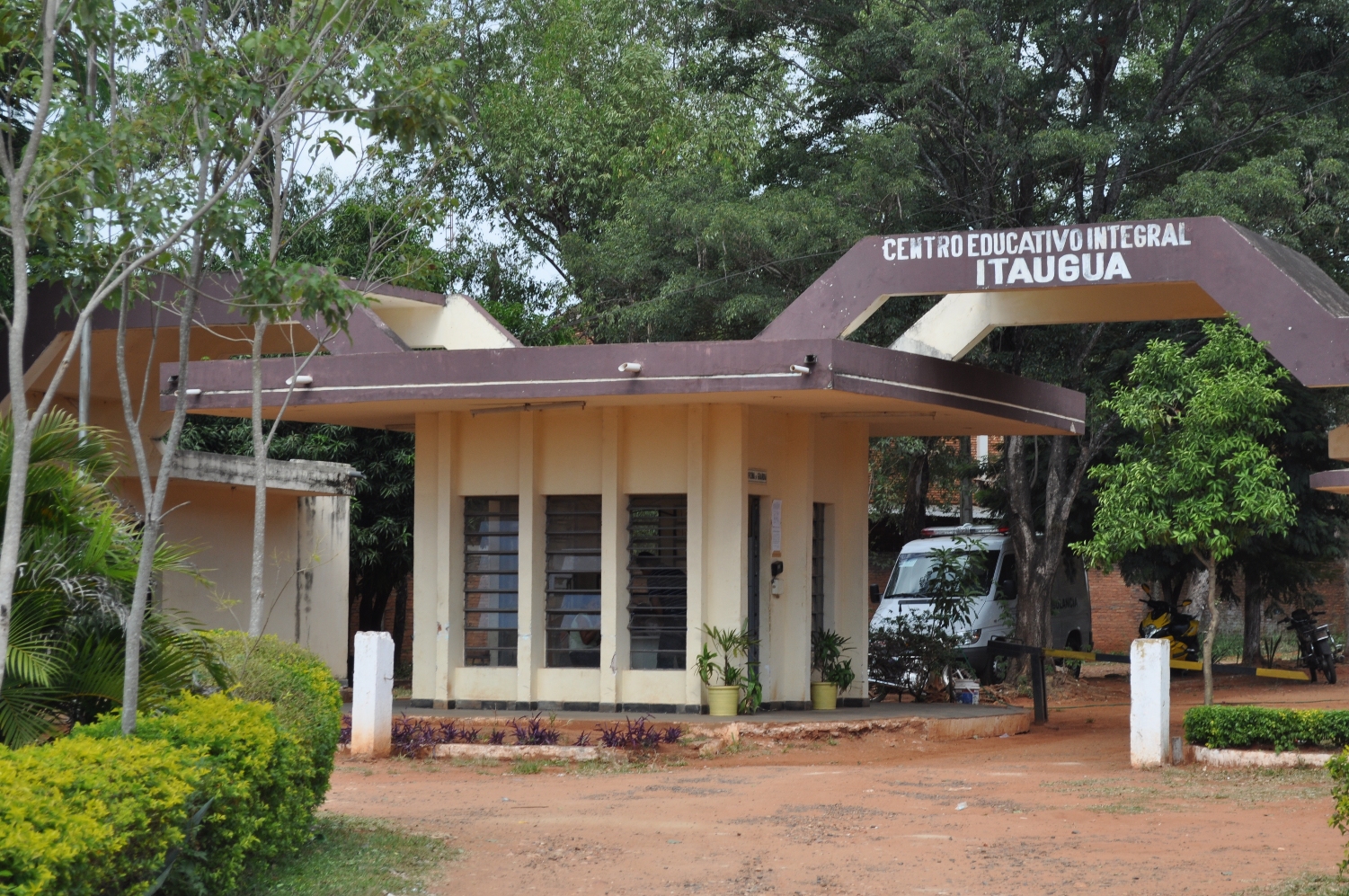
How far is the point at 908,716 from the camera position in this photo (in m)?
14.8

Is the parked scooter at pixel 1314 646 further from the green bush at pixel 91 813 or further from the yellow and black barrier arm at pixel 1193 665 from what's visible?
the green bush at pixel 91 813

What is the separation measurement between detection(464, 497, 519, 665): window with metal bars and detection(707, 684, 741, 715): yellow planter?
7.76ft

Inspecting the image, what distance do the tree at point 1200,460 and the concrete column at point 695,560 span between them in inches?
143

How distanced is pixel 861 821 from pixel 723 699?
14.1ft

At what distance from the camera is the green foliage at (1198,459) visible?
40.7ft

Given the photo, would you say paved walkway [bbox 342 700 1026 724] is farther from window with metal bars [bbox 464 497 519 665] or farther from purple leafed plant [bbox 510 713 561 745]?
window with metal bars [bbox 464 497 519 665]

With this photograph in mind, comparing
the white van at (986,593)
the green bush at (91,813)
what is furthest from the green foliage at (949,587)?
the green bush at (91,813)

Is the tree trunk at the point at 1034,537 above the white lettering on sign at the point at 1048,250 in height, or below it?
below

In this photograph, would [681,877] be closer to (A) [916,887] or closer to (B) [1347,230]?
(A) [916,887]

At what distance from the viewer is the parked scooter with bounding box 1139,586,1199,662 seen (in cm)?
2473

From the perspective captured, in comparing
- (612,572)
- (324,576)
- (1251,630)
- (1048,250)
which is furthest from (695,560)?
(1251,630)

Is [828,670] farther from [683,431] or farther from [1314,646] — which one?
[1314,646]

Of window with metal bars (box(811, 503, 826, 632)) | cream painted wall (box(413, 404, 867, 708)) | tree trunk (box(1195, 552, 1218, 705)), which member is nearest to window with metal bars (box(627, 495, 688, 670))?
cream painted wall (box(413, 404, 867, 708))

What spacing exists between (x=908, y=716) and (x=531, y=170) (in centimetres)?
1491
